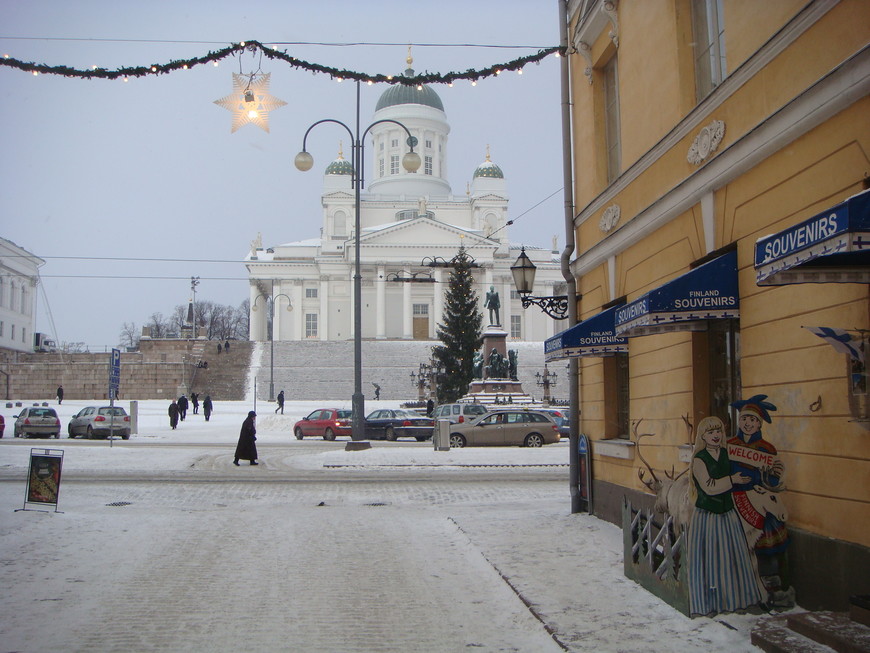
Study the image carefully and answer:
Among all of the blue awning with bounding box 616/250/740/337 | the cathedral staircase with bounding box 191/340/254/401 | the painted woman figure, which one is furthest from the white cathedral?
the painted woman figure

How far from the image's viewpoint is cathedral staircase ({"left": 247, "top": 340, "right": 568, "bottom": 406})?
63188mm

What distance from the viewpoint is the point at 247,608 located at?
703 cm

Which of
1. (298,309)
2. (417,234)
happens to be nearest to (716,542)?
(417,234)

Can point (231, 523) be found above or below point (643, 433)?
below

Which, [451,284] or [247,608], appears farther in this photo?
[451,284]

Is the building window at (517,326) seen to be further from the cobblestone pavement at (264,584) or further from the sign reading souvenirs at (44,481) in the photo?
the sign reading souvenirs at (44,481)

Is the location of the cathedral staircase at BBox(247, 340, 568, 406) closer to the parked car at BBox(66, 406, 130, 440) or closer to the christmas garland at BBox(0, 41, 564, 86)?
the parked car at BBox(66, 406, 130, 440)

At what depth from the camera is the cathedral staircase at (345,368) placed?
63.2 meters

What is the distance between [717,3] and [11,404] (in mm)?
55992

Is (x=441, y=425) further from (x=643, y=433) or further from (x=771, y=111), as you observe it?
(x=771, y=111)

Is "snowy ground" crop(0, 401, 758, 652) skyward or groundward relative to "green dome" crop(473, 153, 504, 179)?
groundward

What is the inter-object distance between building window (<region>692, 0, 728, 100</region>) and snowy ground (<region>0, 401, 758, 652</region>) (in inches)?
198

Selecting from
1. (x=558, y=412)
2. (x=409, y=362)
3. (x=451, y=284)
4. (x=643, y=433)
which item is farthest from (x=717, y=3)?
(x=409, y=362)

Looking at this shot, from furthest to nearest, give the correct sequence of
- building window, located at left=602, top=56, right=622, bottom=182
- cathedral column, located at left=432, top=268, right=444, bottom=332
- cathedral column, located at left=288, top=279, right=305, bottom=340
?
cathedral column, located at left=288, top=279, right=305, bottom=340, cathedral column, located at left=432, top=268, right=444, bottom=332, building window, located at left=602, top=56, right=622, bottom=182
